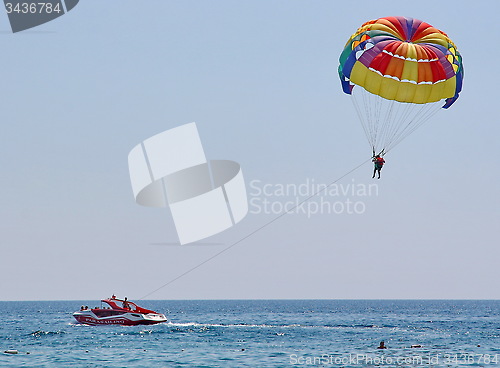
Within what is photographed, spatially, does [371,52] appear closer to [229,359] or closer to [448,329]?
[229,359]

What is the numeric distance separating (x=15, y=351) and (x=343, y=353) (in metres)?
20.9

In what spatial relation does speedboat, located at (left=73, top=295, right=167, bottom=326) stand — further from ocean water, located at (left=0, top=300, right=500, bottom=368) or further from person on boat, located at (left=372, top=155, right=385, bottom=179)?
person on boat, located at (left=372, top=155, right=385, bottom=179)

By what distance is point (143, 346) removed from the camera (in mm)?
49625

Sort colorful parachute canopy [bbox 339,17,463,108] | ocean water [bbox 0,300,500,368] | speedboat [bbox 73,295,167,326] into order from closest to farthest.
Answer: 1. colorful parachute canopy [bbox 339,17,463,108]
2. ocean water [bbox 0,300,500,368]
3. speedboat [bbox 73,295,167,326]

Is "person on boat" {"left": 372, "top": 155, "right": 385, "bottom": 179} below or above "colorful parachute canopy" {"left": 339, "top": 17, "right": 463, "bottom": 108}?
below

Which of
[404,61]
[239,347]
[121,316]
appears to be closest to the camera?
[404,61]

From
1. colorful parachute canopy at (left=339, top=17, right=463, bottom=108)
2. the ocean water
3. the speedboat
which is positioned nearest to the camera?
colorful parachute canopy at (left=339, top=17, right=463, bottom=108)

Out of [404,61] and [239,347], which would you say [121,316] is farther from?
[404,61]

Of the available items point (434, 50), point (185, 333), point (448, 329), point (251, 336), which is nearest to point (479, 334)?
point (448, 329)

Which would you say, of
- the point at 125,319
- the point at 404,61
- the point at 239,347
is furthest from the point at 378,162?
the point at 125,319

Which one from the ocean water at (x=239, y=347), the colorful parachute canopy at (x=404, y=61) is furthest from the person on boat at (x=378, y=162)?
the ocean water at (x=239, y=347)

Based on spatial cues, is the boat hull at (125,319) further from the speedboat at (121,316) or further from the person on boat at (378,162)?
the person on boat at (378,162)

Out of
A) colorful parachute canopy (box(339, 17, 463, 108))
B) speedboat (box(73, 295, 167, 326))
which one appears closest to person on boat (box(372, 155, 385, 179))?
colorful parachute canopy (box(339, 17, 463, 108))

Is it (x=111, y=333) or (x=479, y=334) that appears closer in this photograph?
(x=111, y=333)
